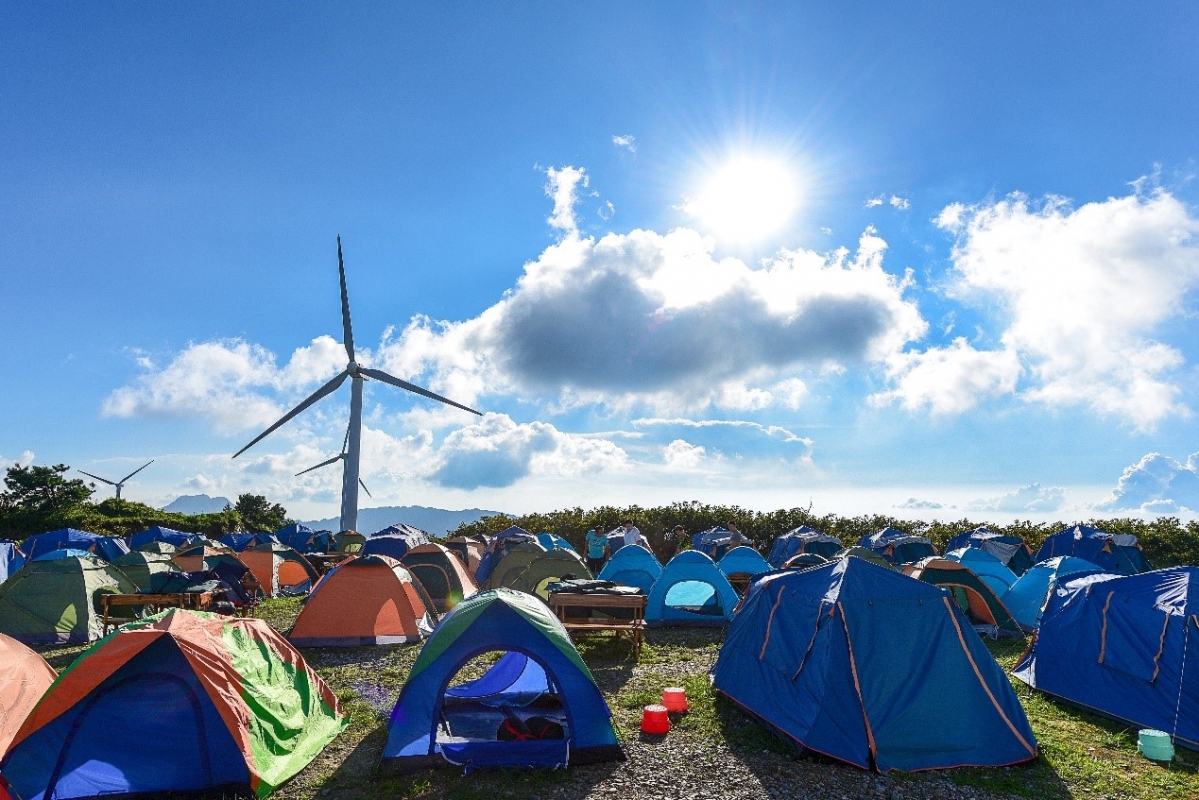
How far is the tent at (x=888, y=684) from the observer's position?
7.89 m

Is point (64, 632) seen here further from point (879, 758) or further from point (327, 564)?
point (879, 758)

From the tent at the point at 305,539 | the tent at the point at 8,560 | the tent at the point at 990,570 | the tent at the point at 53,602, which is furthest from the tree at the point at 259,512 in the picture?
the tent at the point at 990,570

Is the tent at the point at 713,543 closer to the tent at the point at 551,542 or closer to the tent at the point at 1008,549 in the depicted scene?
the tent at the point at 551,542

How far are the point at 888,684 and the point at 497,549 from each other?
18378 mm

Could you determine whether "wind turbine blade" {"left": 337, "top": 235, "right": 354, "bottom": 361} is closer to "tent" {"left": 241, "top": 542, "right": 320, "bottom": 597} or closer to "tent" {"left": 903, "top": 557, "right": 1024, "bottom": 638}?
"tent" {"left": 241, "top": 542, "right": 320, "bottom": 597}

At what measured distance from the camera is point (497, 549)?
2503 cm

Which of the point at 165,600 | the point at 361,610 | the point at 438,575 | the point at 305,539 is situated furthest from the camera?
the point at 305,539

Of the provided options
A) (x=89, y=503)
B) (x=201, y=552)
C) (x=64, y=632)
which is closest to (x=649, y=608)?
(x=64, y=632)

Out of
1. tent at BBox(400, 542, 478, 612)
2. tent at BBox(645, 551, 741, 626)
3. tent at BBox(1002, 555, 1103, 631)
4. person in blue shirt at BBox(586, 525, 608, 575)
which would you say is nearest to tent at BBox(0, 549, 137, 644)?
tent at BBox(400, 542, 478, 612)

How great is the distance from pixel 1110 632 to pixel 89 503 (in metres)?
50.5

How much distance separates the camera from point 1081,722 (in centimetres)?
938

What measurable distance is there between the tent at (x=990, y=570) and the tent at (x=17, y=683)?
724 inches

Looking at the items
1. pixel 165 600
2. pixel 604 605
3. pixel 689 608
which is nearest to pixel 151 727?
pixel 604 605

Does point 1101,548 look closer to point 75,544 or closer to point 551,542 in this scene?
point 551,542
